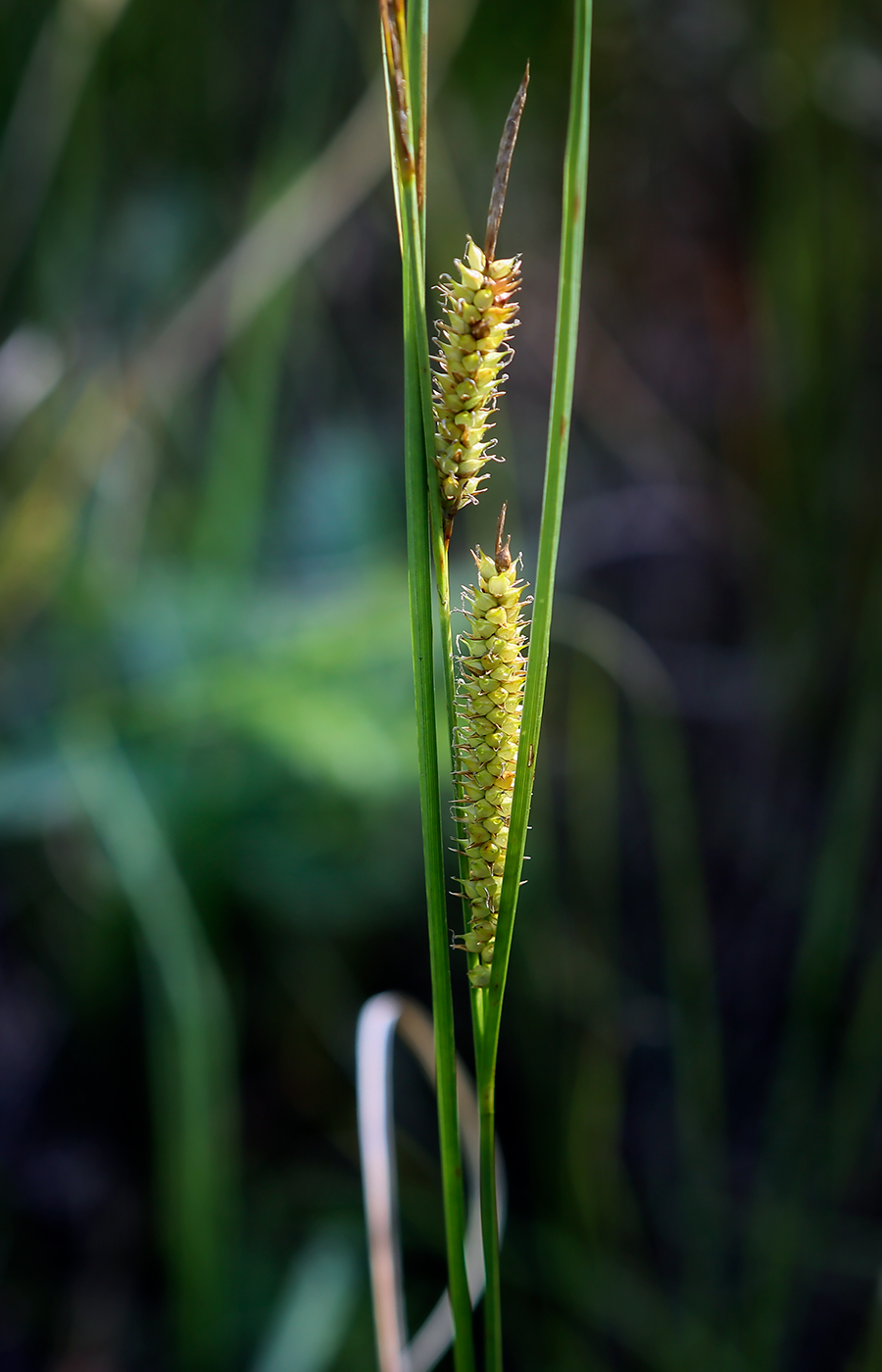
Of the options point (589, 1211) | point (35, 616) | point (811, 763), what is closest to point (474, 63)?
point (35, 616)

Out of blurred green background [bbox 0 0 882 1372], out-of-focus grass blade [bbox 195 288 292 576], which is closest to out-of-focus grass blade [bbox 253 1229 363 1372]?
blurred green background [bbox 0 0 882 1372]

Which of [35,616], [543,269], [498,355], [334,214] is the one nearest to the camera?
[498,355]

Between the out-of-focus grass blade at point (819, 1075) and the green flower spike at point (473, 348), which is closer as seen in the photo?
the green flower spike at point (473, 348)

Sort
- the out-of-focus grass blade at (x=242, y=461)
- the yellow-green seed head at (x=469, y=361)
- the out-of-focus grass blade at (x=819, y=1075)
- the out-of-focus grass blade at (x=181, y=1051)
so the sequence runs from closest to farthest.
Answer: the yellow-green seed head at (x=469, y=361) → the out-of-focus grass blade at (x=181, y=1051) → the out-of-focus grass blade at (x=819, y=1075) → the out-of-focus grass blade at (x=242, y=461)

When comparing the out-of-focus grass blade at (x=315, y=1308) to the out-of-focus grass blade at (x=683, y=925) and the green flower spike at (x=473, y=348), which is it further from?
the green flower spike at (x=473, y=348)

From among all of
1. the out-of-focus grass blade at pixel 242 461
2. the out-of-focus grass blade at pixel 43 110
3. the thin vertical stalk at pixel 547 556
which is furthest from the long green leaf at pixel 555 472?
the out-of-focus grass blade at pixel 43 110

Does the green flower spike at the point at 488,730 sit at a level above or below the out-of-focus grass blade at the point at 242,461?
below

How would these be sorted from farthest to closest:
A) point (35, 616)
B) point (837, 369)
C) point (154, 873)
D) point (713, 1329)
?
point (837, 369) → point (35, 616) → point (713, 1329) → point (154, 873)

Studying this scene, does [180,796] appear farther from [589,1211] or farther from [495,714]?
[495,714]
